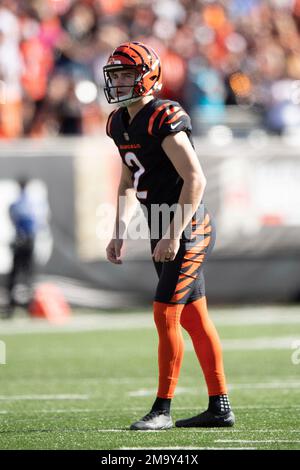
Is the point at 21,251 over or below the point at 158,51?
below

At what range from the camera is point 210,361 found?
5.21m

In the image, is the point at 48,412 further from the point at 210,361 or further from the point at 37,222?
the point at 37,222

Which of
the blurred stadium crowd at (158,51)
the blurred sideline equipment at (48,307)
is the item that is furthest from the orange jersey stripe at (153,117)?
the blurred stadium crowd at (158,51)

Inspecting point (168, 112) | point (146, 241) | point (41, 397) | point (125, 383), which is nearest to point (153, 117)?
point (168, 112)

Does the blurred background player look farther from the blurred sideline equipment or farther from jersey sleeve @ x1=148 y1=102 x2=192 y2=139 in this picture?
jersey sleeve @ x1=148 y1=102 x2=192 y2=139

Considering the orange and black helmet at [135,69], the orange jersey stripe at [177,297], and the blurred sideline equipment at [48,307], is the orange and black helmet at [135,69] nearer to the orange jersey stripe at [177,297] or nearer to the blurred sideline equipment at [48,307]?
the orange jersey stripe at [177,297]

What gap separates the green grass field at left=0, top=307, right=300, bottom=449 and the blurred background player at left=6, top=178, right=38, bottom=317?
311 millimetres

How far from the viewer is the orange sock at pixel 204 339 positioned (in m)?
5.21

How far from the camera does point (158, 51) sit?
14.2m

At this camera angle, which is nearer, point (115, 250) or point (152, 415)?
point (152, 415)

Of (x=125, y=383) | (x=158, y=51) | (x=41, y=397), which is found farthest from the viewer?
(x=158, y=51)

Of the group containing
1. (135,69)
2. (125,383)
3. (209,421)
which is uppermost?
(135,69)

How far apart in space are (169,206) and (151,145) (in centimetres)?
31

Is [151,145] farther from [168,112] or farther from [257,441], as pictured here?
[257,441]
